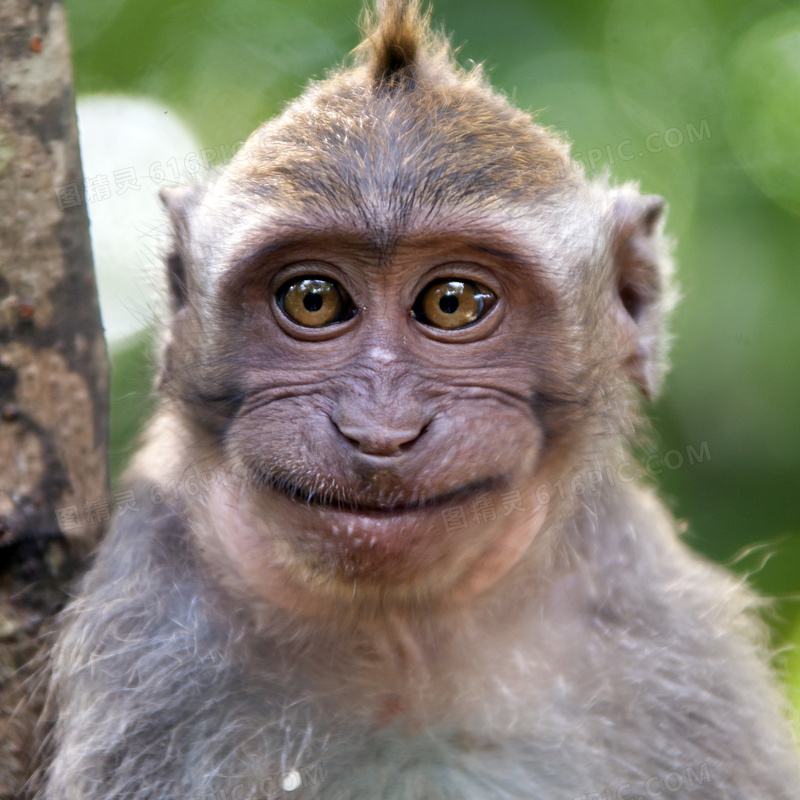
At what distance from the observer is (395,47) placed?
3.08 m

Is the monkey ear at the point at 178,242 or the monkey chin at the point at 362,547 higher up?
the monkey ear at the point at 178,242

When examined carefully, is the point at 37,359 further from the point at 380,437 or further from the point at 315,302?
the point at 380,437

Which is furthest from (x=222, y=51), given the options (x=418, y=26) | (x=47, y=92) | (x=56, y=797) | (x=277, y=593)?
(x=56, y=797)

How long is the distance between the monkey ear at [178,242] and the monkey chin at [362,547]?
0.72 metres

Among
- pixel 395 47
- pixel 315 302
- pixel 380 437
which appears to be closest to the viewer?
pixel 380 437

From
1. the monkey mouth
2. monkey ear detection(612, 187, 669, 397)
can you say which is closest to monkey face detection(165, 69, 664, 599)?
the monkey mouth

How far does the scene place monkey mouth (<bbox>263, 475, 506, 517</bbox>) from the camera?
7.70 feet

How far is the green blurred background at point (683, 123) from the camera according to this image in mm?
5105

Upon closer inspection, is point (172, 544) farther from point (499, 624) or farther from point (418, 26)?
point (418, 26)

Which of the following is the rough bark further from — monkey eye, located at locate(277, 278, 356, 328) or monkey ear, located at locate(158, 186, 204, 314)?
monkey eye, located at locate(277, 278, 356, 328)

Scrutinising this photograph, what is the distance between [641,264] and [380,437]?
4.54 ft

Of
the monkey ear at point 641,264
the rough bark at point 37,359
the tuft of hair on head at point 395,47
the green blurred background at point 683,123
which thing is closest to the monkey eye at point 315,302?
the rough bark at point 37,359

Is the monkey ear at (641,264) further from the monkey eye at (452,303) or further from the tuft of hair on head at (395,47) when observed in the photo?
the tuft of hair on head at (395,47)

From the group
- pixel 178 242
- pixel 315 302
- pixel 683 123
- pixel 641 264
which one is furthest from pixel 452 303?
pixel 683 123
